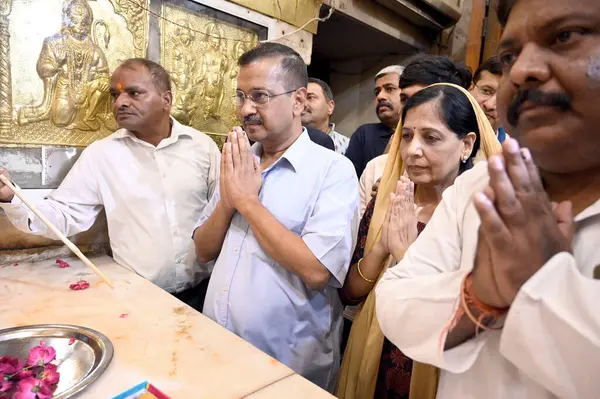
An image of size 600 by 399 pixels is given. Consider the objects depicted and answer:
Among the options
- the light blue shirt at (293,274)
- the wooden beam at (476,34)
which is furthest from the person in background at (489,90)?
the wooden beam at (476,34)

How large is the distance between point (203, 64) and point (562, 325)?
2.29 metres

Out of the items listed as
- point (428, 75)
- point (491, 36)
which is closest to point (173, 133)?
point (428, 75)

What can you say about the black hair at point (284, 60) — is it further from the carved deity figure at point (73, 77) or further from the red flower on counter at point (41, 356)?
the red flower on counter at point (41, 356)

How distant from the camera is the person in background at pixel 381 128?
9.18ft

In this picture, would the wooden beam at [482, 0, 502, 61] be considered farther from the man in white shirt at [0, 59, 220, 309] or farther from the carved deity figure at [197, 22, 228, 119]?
the man in white shirt at [0, 59, 220, 309]

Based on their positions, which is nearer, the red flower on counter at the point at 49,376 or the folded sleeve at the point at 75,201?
the red flower on counter at the point at 49,376

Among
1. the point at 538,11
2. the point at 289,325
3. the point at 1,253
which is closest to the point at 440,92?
the point at 538,11

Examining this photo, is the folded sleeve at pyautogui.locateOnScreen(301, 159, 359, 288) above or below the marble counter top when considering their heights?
above

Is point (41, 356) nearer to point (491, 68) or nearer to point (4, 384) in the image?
point (4, 384)

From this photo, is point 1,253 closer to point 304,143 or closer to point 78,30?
point 78,30

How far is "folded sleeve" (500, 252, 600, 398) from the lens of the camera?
1.55 ft

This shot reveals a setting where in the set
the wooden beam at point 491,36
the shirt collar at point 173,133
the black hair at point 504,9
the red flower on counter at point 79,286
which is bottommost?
the red flower on counter at point 79,286

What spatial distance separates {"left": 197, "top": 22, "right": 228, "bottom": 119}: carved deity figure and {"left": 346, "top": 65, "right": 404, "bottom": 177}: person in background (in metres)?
1.09

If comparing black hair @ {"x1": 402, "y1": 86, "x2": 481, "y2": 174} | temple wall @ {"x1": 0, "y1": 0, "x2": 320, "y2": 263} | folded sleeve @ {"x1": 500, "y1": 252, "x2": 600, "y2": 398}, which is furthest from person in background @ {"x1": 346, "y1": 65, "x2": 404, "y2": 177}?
folded sleeve @ {"x1": 500, "y1": 252, "x2": 600, "y2": 398}
